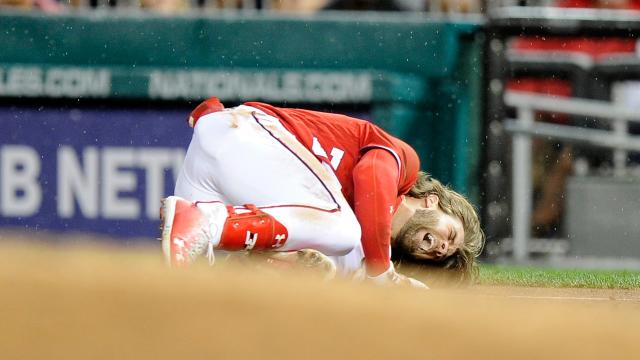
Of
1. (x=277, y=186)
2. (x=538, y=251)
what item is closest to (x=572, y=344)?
(x=277, y=186)

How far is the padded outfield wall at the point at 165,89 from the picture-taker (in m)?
6.26

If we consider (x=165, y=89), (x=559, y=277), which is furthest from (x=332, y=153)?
(x=165, y=89)

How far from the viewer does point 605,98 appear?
660cm

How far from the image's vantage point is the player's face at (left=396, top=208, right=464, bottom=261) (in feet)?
12.1

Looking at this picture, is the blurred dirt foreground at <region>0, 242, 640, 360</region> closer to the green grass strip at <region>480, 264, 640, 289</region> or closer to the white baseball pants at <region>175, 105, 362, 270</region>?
→ the white baseball pants at <region>175, 105, 362, 270</region>

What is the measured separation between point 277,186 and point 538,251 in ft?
10.3

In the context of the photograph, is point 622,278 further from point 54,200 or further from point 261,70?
point 54,200

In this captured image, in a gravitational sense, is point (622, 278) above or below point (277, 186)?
below

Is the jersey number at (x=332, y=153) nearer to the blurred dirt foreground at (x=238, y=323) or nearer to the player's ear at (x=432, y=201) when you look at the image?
the player's ear at (x=432, y=201)

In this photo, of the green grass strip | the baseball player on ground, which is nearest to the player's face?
the baseball player on ground

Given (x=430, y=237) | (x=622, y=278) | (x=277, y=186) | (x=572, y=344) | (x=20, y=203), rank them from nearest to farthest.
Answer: (x=572, y=344) < (x=277, y=186) < (x=430, y=237) < (x=622, y=278) < (x=20, y=203)

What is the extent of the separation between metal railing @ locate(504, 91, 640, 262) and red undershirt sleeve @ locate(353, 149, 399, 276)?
2906 mm

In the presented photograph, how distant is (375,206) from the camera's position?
3.44 metres

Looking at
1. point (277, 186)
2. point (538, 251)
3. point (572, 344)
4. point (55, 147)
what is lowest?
point (538, 251)
